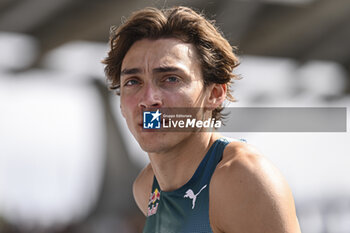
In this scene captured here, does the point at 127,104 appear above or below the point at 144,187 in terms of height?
above

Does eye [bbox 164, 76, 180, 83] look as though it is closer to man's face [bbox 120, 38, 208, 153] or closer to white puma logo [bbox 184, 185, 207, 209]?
man's face [bbox 120, 38, 208, 153]

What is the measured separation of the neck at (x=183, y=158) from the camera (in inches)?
148

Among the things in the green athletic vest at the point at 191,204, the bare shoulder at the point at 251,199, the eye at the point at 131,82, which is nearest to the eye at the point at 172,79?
the eye at the point at 131,82

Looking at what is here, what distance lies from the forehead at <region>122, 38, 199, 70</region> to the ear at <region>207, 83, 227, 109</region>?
0.24m

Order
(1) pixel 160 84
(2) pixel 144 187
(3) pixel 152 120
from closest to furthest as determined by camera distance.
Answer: (3) pixel 152 120 < (1) pixel 160 84 < (2) pixel 144 187

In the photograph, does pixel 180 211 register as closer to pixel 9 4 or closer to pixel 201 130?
pixel 201 130

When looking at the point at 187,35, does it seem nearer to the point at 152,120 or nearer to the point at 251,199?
the point at 152,120

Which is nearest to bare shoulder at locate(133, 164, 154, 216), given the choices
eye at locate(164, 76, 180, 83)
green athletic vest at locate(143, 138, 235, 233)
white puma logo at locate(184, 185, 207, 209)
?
green athletic vest at locate(143, 138, 235, 233)

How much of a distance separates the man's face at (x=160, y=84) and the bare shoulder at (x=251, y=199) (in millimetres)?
506

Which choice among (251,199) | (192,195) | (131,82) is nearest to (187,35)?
(131,82)

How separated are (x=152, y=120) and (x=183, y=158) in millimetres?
412

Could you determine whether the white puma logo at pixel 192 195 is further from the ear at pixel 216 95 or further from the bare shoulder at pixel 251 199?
the ear at pixel 216 95

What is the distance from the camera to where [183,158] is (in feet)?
12.4

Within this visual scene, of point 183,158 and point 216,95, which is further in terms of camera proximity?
point 216,95
